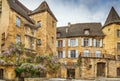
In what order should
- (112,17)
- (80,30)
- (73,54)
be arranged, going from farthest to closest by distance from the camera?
(80,30)
(73,54)
(112,17)

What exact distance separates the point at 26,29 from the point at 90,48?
16.0 metres

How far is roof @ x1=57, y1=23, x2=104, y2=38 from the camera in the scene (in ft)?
144

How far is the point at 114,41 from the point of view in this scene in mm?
39906

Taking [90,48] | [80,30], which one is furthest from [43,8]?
[90,48]

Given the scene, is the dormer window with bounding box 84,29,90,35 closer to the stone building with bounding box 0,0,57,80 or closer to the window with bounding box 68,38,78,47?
the window with bounding box 68,38,78,47

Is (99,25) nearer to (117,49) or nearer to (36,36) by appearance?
(117,49)

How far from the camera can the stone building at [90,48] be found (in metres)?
35.0

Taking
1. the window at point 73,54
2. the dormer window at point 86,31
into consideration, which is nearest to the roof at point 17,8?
the window at point 73,54

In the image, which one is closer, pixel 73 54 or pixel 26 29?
pixel 26 29

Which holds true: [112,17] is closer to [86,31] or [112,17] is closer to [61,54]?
[86,31]

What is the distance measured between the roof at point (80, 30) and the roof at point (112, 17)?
9.80 ft

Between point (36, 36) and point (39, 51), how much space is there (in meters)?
2.53

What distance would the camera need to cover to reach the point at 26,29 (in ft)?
106

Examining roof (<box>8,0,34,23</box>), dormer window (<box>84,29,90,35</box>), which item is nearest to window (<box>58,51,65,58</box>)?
dormer window (<box>84,29,90,35</box>)
